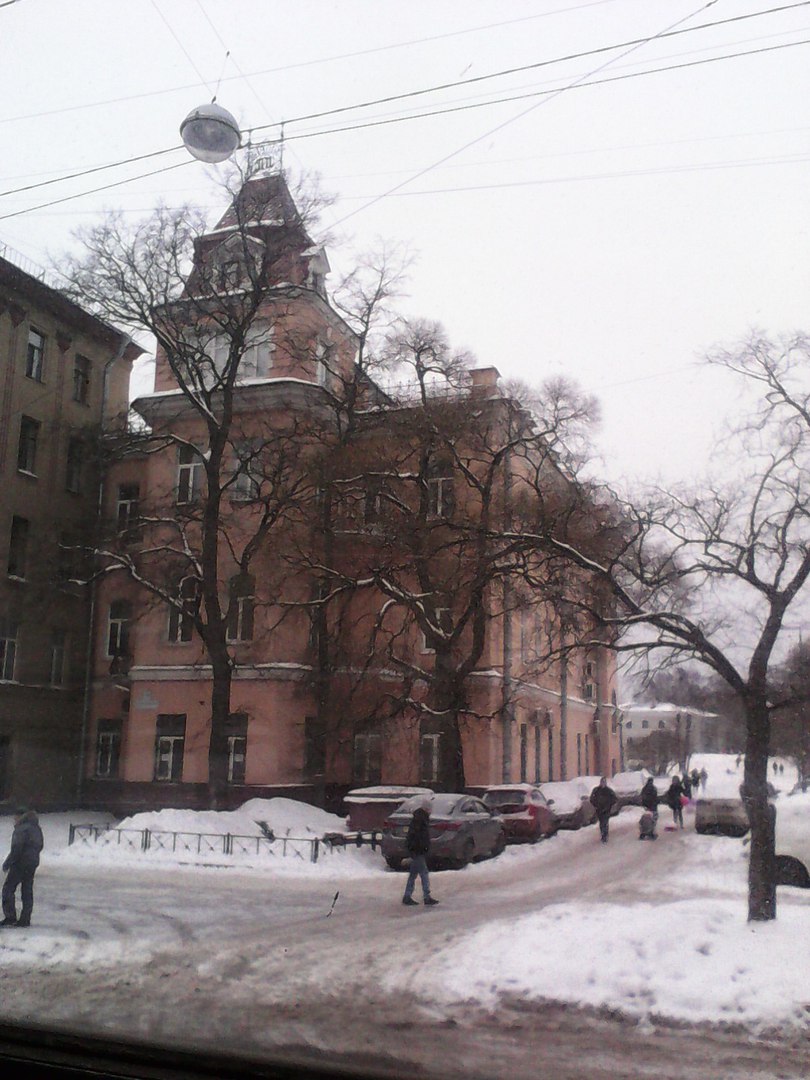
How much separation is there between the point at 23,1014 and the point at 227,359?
21.3ft

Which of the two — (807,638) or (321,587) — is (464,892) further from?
(321,587)

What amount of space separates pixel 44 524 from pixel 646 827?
5.31m

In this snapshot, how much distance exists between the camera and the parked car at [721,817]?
5398 millimetres

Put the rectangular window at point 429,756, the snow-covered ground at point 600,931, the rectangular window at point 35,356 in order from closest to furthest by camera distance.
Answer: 1. the snow-covered ground at point 600,931
2. the rectangular window at point 35,356
3. the rectangular window at point 429,756

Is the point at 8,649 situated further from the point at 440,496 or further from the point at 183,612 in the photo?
the point at 440,496

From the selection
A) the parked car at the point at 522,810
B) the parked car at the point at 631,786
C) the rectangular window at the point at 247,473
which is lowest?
the parked car at the point at 522,810

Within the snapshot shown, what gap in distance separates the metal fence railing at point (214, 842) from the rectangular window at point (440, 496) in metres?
2.62

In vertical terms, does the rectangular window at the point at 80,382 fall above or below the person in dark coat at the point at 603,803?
above

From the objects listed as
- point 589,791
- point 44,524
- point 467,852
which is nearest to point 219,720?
point 44,524

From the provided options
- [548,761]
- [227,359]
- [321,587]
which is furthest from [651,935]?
[227,359]

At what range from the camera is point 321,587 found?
351 inches

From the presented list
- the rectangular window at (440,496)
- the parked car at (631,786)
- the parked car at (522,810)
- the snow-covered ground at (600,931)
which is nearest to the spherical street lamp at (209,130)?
the rectangular window at (440,496)

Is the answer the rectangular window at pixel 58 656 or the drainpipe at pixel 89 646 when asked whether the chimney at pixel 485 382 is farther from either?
the rectangular window at pixel 58 656

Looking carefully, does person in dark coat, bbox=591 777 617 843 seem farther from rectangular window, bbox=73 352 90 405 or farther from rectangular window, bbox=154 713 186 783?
rectangular window, bbox=73 352 90 405
